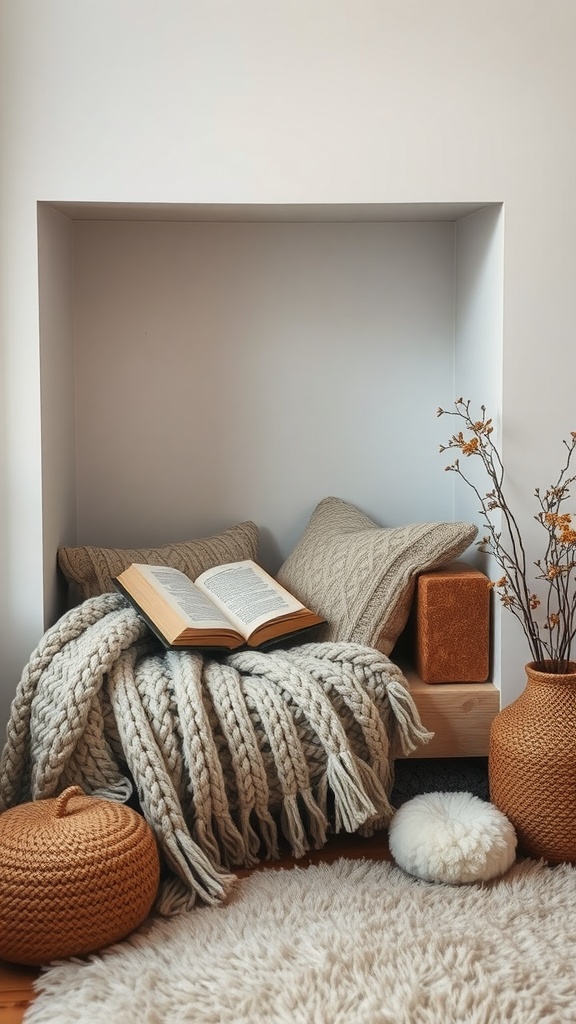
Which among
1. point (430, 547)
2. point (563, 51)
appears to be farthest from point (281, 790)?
point (563, 51)

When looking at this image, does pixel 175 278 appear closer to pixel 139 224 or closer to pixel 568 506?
pixel 139 224

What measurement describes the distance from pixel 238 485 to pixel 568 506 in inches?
33.6

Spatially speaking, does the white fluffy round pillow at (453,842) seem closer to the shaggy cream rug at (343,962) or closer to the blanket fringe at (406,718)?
the shaggy cream rug at (343,962)

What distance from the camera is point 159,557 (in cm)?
236

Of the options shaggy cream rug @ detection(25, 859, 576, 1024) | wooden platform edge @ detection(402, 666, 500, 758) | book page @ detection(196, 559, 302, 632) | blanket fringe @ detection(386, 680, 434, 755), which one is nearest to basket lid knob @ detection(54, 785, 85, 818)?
shaggy cream rug @ detection(25, 859, 576, 1024)

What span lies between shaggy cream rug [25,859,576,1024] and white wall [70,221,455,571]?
3.55 ft

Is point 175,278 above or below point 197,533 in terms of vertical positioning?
above

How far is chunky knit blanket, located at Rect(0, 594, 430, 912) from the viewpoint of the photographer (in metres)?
1.85

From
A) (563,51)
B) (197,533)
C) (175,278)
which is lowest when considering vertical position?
(197,533)

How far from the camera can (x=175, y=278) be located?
2533 millimetres

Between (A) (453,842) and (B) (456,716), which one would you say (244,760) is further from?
(B) (456,716)

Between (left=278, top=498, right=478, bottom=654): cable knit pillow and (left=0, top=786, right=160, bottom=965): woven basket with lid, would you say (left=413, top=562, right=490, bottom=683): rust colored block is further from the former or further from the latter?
(left=0, top=786, right=160, bottom=965): woven basket with lid

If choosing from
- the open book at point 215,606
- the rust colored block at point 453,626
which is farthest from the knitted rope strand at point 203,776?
the rust colored block at point 453,626

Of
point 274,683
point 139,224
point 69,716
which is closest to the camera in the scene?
point 69,716
